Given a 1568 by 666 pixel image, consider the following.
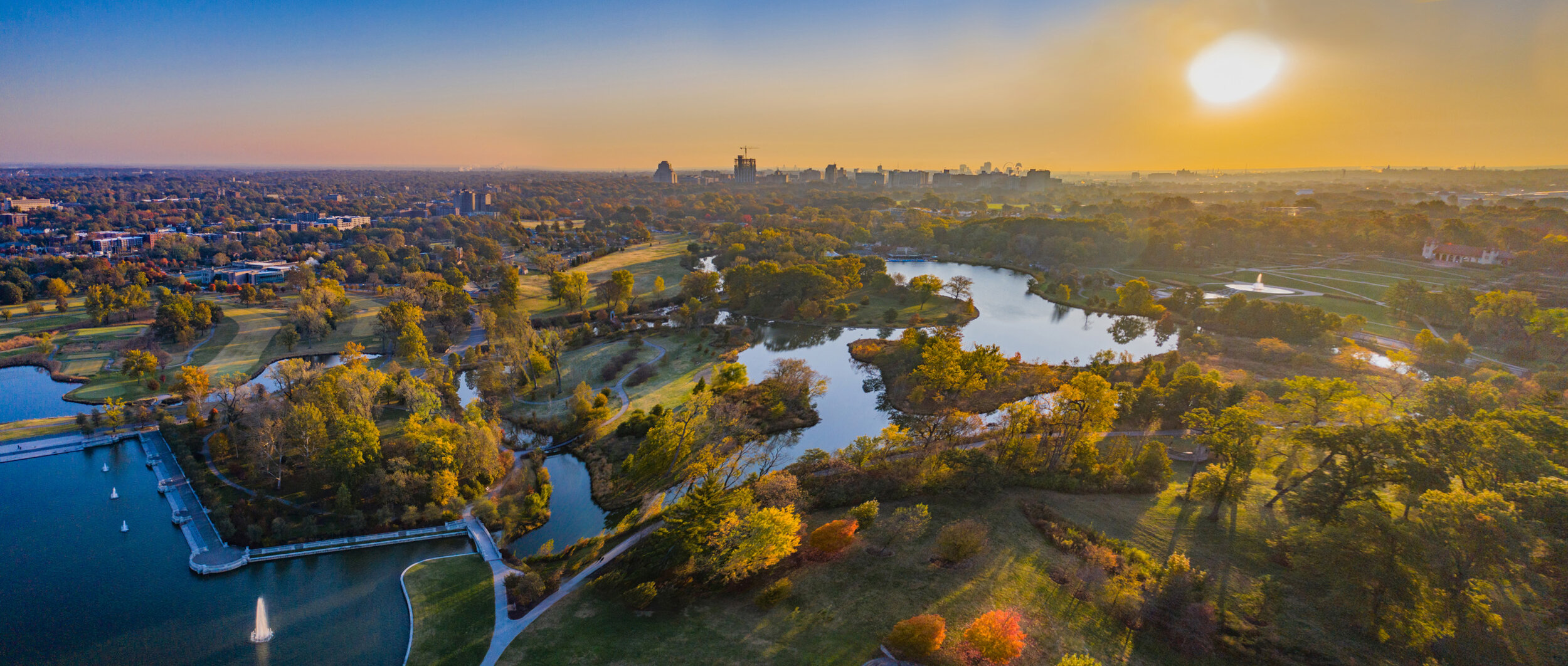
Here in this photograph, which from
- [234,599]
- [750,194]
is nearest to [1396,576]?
[234,599]

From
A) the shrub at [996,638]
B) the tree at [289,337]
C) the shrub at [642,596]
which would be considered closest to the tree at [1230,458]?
the shrub at [996,638]

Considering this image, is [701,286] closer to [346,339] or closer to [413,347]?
[413,347]

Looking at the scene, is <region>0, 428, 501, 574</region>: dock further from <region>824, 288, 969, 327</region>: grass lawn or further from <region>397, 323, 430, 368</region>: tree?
<region>824, 288, 969, 327</region>: grass lawn

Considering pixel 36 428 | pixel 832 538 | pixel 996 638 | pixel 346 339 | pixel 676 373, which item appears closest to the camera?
pixel 996 638

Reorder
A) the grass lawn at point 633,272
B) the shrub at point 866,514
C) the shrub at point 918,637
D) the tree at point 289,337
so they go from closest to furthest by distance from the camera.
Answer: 1. the shrub at point 918,637
2. the shrub at point 866,514
3. the tree at point 289,337
4. the grass lawn at point 633,272

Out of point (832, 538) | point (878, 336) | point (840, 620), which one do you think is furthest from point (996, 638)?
point (878, 336)

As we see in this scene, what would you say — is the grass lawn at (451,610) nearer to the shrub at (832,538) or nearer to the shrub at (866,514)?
the shrub at (832,538)
